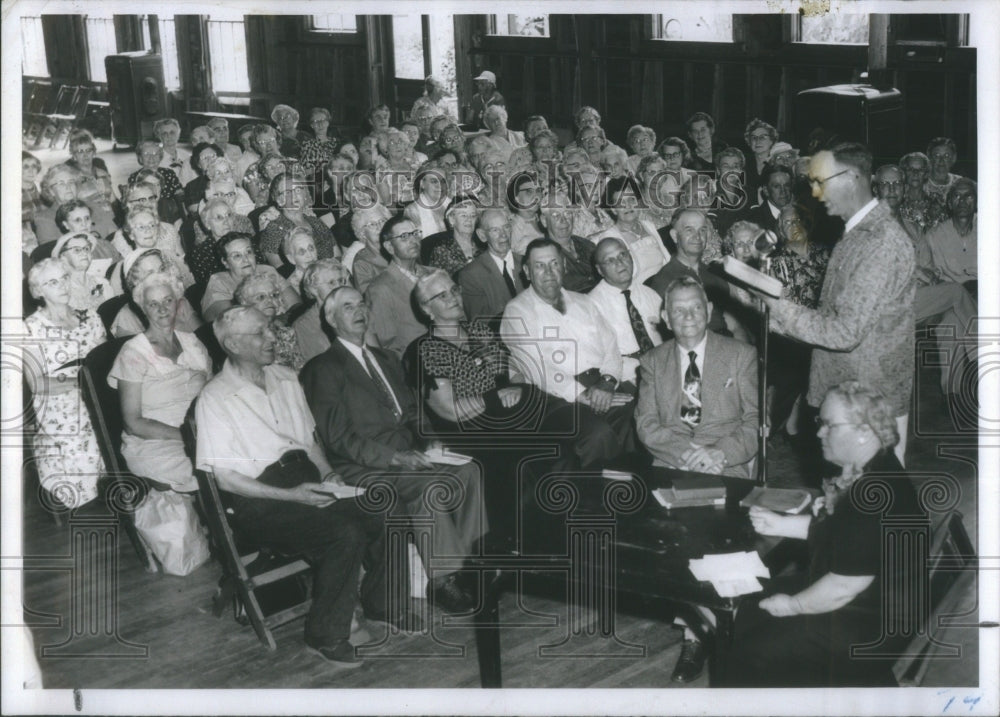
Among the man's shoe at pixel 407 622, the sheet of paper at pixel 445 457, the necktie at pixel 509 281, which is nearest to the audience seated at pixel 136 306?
the sheet of paper at pixel 445 457

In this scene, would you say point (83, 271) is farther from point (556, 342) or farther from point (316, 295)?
point (556, 342)

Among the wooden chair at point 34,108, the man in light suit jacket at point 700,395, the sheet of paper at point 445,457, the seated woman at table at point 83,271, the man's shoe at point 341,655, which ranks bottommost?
the man's shoe at point 341,655

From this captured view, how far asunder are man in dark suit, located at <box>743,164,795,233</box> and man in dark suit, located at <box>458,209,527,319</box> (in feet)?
4.31

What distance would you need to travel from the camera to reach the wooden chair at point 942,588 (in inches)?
181

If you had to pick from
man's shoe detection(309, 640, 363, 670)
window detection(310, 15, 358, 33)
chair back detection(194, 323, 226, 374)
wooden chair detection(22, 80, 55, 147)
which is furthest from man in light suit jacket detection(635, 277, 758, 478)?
wooden chair detection(22, 80, 55, 147)

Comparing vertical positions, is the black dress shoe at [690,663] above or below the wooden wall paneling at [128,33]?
below

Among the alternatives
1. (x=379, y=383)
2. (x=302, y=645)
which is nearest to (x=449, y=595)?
(x=302, y=645)

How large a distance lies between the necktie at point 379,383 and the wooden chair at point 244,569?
82 cm

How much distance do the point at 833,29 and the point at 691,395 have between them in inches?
72.5

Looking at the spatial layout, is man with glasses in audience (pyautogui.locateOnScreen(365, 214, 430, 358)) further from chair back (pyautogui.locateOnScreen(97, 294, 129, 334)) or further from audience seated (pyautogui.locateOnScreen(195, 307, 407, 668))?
chair back (pyautogui.locateOnScreen(97, 294, 129, 334))

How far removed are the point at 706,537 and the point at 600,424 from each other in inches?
47.7

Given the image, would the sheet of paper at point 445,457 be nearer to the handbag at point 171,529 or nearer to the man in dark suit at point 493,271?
the man in dark suit at point 493,271

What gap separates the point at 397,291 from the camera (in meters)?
5.84

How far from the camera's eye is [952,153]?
5.55 metres
